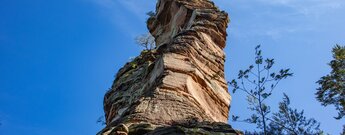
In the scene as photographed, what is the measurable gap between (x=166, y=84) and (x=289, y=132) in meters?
4.15

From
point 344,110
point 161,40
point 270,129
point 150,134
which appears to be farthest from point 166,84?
point 161,40

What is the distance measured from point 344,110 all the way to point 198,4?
1181 centimetres

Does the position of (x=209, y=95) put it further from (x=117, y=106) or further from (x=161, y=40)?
(x=161, y=40)

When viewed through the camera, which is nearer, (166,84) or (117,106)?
(166,84)

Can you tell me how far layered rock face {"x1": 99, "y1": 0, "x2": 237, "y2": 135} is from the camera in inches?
420

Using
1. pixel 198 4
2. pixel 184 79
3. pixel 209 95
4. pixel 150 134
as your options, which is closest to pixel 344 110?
pixel 209 95

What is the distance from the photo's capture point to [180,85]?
44.9 feet

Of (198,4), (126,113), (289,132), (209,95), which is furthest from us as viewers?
(198,4)

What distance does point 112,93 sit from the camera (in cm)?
1812

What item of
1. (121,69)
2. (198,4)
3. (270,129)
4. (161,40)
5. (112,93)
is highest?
(198,4)

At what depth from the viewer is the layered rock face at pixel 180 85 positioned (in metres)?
10.7

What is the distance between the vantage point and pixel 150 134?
912 cm

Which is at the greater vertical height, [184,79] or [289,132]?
[184,79]

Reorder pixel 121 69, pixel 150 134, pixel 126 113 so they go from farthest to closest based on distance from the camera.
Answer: pixel 121 69 → pixel 126 113 → pixel 150 134
